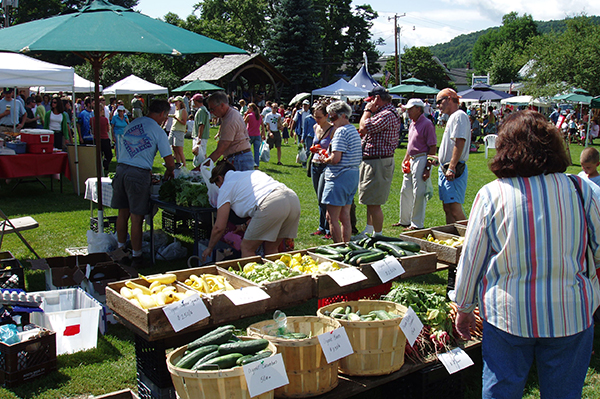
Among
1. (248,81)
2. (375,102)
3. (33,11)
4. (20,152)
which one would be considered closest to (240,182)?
(375,102)

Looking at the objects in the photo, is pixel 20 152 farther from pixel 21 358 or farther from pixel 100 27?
pixel 21 358

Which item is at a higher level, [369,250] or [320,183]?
[320,183]

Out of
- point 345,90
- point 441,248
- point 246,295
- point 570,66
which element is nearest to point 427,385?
point 246,295

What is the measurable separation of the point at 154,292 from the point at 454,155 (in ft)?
12.9

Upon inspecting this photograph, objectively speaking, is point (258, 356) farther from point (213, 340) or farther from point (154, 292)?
point (154, 292)

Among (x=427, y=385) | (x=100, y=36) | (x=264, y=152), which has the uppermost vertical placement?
(x=100, y=36)

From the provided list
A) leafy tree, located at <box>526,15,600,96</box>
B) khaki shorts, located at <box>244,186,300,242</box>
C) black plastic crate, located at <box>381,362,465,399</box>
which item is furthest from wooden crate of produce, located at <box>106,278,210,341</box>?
leafy tree, located at <box>526,15,600,96</box>

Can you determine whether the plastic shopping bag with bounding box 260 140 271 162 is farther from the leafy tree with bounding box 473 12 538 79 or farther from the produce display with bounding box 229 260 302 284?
the leafy tree with bounding box 473 12 538 79

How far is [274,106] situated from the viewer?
1833 centimetres

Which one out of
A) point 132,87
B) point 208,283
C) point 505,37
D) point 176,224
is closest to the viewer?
point 208,283

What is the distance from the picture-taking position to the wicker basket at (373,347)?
2967 millimetres

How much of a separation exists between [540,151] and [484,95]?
2435 centimetres

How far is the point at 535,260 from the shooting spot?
6.95 ft

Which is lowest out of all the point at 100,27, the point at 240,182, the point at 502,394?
the point at 502,394
